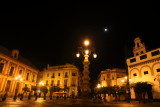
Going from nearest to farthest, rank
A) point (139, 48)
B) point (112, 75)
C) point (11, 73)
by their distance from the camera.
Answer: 1. point (139, 48)
2. point (11, 73)
3. point (112, 75)

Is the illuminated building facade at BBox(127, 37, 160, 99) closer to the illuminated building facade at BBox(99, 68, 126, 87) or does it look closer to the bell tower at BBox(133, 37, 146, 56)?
the bell tower at BBox(133, 37, 146, 56)

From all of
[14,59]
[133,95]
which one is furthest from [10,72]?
[133,95]

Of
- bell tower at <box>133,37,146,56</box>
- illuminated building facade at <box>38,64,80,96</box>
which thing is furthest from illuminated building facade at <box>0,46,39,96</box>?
bell tower at <box>133,37,146,56</box>

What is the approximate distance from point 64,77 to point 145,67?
2745 cm

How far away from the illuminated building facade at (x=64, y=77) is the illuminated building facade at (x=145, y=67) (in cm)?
2013

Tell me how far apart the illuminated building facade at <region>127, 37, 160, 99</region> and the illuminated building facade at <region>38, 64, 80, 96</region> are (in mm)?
20133

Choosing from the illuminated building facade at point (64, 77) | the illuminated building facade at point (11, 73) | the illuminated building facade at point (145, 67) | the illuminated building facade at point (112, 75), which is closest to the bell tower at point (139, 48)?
the illuminated building facade at point (145, 67)

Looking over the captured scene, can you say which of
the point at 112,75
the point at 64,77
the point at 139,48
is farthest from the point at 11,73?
the point at 139,48

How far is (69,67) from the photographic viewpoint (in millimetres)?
45438

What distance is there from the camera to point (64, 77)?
147 feet

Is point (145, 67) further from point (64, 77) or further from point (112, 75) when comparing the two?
point (64, 77)

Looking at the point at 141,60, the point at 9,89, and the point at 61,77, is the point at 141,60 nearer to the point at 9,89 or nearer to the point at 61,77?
the point at 61,77

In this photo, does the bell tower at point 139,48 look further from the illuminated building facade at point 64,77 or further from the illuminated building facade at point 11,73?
the illuminated building facade at point 11,73

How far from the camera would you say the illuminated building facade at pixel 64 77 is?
Result: 142 feet
